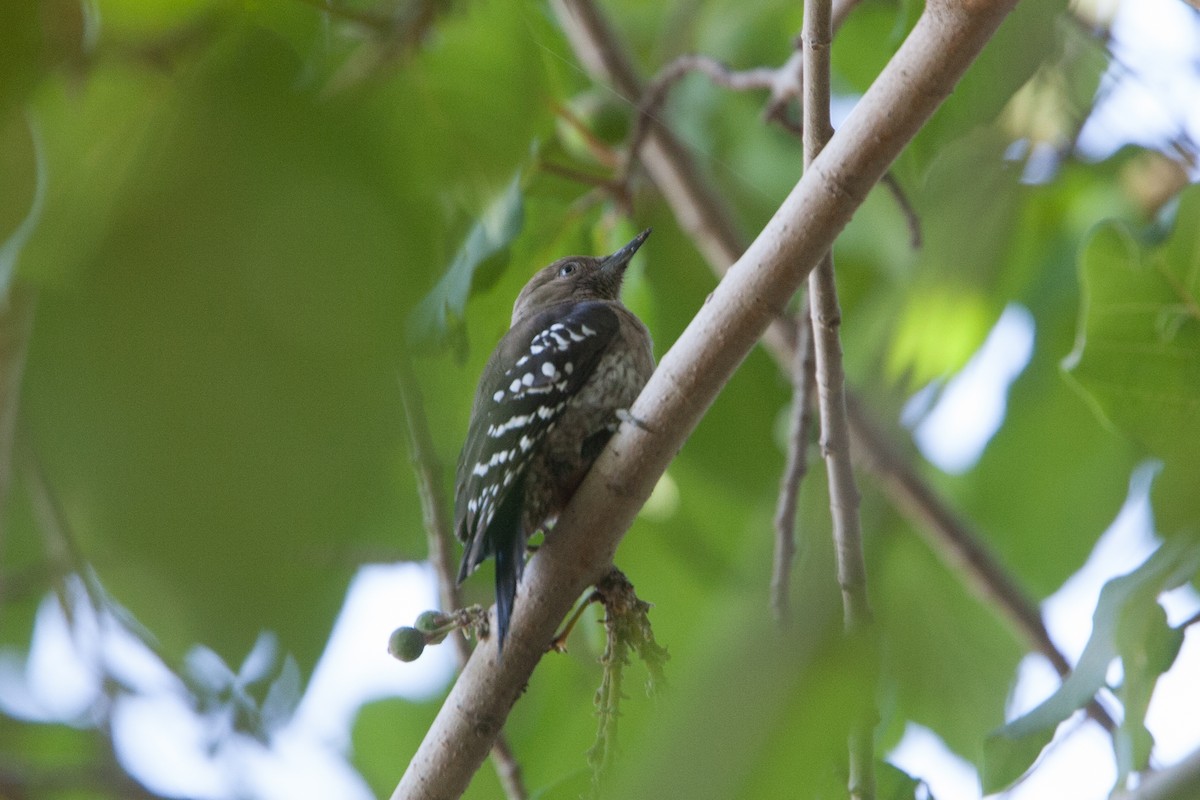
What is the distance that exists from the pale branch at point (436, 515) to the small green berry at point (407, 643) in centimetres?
11

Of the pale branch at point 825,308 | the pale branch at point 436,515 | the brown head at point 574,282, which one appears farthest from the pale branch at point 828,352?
the brown head at point 574,282

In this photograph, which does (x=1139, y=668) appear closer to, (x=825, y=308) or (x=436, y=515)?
(x=436, y=515)

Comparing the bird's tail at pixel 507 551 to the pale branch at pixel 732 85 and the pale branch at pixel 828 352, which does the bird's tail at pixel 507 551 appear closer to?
the pale branch at pixel 828 352

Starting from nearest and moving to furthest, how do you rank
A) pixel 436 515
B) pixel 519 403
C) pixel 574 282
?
pixel 436 515, pixel 519 403, pixel 574 282

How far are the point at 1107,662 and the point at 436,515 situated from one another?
0.64m

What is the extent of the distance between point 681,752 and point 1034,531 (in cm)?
111

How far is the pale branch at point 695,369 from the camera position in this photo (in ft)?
4.16

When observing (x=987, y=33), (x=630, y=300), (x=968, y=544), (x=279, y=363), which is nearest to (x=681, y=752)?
(x=279, y=363)

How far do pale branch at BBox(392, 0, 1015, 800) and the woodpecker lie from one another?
85mm

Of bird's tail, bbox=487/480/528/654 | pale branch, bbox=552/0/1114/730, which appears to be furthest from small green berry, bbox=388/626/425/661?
pale branch, bbox=552/0/1114/730

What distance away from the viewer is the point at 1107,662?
3.48ft

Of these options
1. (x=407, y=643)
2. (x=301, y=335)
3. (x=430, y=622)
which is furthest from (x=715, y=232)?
(x=301, y=335)

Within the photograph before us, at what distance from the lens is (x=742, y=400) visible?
176 cm

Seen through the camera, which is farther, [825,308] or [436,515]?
[825,308]
